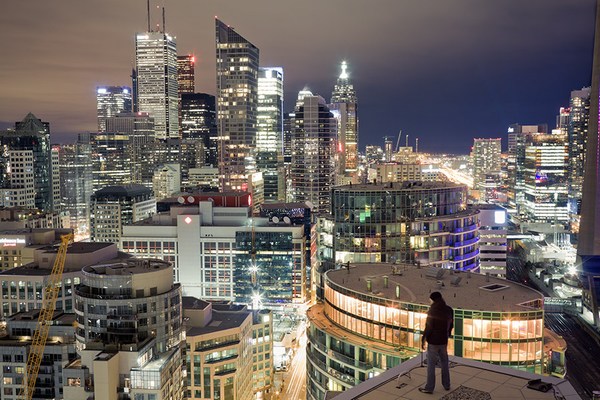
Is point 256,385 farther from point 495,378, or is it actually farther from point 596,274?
point 495,378

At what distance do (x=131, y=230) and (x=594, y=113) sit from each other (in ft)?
362

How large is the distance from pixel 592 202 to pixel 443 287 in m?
83.4

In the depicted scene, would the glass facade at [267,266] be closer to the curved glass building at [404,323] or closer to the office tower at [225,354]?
the office tower at [225,354]

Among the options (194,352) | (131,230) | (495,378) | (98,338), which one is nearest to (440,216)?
(194,352)

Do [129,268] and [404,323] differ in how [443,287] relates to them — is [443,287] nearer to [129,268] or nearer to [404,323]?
[404,323]

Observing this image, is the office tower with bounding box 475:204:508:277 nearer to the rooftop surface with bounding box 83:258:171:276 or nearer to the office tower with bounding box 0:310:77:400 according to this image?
the rooftop surface with bounding box 83:258:171:276

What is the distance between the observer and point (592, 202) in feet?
378

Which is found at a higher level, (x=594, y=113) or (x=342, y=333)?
(x=594, y=113)

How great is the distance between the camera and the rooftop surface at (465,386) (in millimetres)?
19562

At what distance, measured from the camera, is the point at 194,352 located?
237ft

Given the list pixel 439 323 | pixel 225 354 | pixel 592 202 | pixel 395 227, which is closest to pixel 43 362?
pixel 225 354

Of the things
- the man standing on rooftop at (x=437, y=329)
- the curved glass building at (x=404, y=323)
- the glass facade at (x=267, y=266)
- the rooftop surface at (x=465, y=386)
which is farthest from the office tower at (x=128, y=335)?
the glass facade at (x=267, y=266)

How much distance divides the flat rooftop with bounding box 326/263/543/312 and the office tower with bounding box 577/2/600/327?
63.6 m

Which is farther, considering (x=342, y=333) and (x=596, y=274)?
(x=596, y=274)
